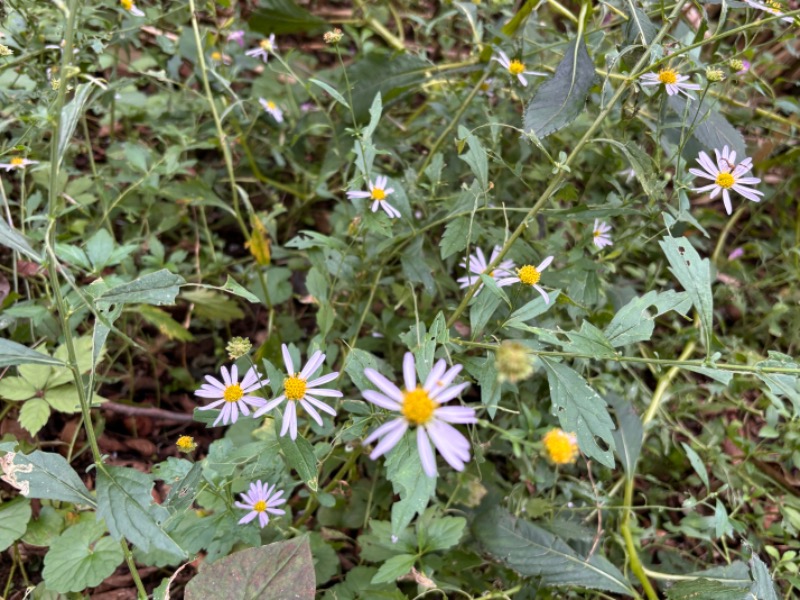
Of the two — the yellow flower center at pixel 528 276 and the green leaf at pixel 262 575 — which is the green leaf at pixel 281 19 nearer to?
the yellow flower center at pixel 528 276

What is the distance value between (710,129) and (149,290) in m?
1.41

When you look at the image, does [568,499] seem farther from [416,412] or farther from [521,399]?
[416,412]

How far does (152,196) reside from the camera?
1.97 metres

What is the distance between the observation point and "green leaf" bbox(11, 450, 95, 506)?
1094 mm

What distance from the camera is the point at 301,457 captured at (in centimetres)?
116

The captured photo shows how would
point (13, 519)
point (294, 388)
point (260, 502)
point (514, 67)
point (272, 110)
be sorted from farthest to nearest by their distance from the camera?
1. point (272, 110)
2. point (514, 67)
3. point (13, 519)
4. point (260, 502)
5. point (294, 388)

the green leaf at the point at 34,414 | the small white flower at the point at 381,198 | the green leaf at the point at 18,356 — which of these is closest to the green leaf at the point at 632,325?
the small white flower at the point at 381,198

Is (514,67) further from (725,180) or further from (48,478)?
(48,478)

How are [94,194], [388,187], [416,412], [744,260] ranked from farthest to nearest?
[744,260] < [94,194] < [388,187] < [416,412]

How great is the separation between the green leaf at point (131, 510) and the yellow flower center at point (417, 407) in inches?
16.9

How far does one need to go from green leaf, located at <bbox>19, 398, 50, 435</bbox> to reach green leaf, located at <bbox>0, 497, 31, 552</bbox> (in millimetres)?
168

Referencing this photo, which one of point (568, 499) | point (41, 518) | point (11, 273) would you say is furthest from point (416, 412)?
point (11, 273)

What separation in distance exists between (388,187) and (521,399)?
683 mm

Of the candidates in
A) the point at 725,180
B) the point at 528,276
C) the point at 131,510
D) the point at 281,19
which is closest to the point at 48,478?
the point at 131,510
